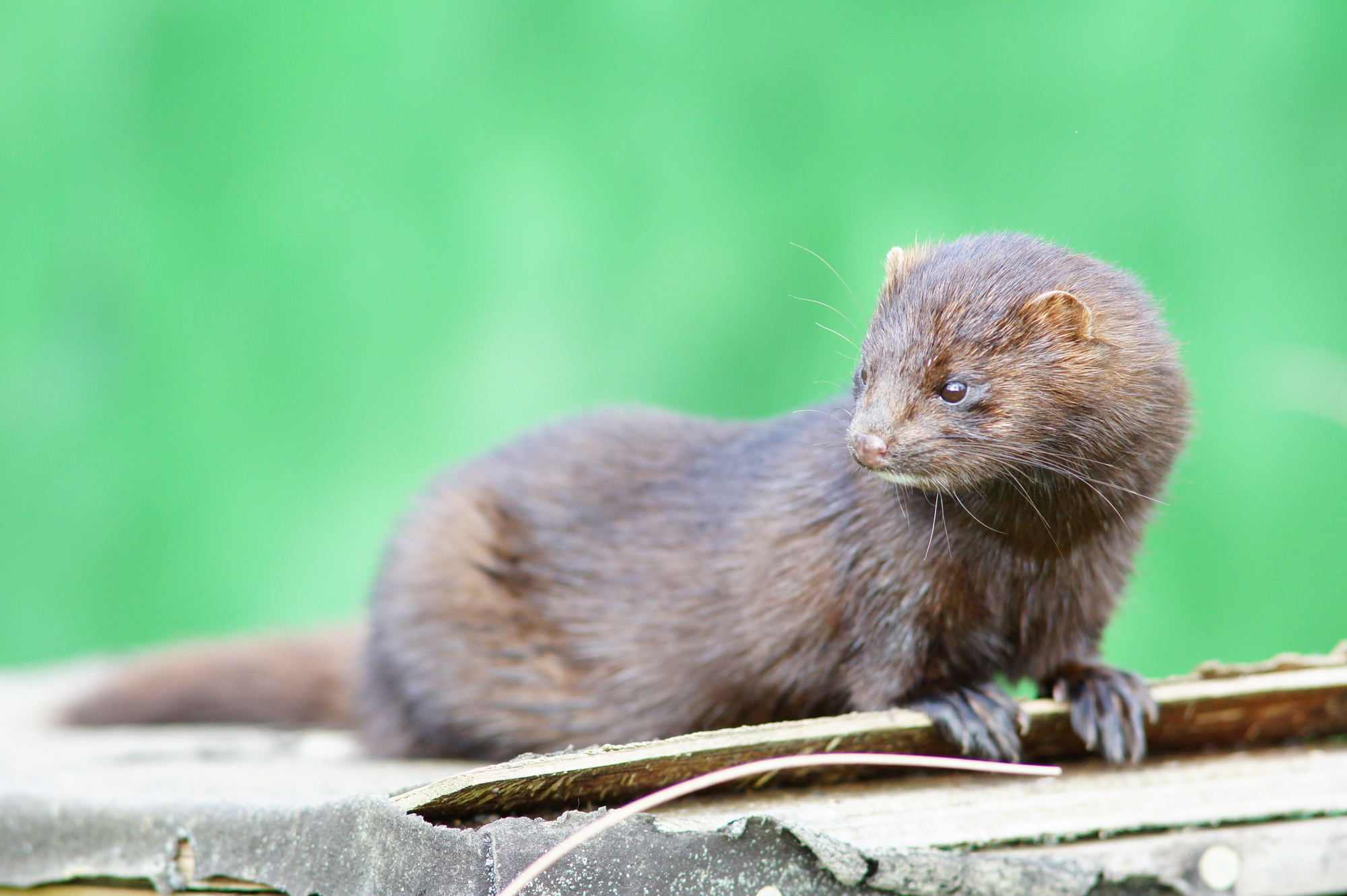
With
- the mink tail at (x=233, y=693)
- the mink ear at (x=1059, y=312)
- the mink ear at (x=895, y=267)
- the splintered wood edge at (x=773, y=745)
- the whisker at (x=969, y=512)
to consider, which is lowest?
the splintered wood edge at (x=773, y=745)

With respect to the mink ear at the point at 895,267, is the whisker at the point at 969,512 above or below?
below

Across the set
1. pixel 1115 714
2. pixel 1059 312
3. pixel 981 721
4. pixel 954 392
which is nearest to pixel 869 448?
pixel 954 392

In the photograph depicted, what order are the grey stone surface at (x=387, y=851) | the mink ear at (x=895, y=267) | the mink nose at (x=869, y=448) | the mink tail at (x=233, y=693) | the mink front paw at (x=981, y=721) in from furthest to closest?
1. the mink tail at (x=233, y=693)
2. the mink ear at (x=895, y=267)
3. the mink front paw at (x=981, y=721)
4. the mink nose at (x=869, y=448)
5. the grey stone surface at (x=387, y=851)

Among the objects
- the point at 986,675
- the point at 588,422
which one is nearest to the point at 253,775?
the point at 588,422

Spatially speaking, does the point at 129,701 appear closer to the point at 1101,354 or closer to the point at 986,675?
the point at 986,675

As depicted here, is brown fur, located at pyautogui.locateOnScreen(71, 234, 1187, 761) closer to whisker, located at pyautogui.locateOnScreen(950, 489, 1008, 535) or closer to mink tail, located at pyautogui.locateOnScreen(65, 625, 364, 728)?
Answer: whisker, located at pyautogui.locateOnScreen(950, 489, 1008, 535)

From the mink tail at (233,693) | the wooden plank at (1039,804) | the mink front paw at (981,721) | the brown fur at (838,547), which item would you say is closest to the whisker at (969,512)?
the brown fur at (838,547)

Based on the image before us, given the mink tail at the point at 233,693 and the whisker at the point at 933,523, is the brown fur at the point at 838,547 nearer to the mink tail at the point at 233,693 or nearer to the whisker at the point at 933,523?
the whisker at the point at 933,523

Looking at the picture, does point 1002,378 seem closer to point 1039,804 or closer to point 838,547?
point 838,547
